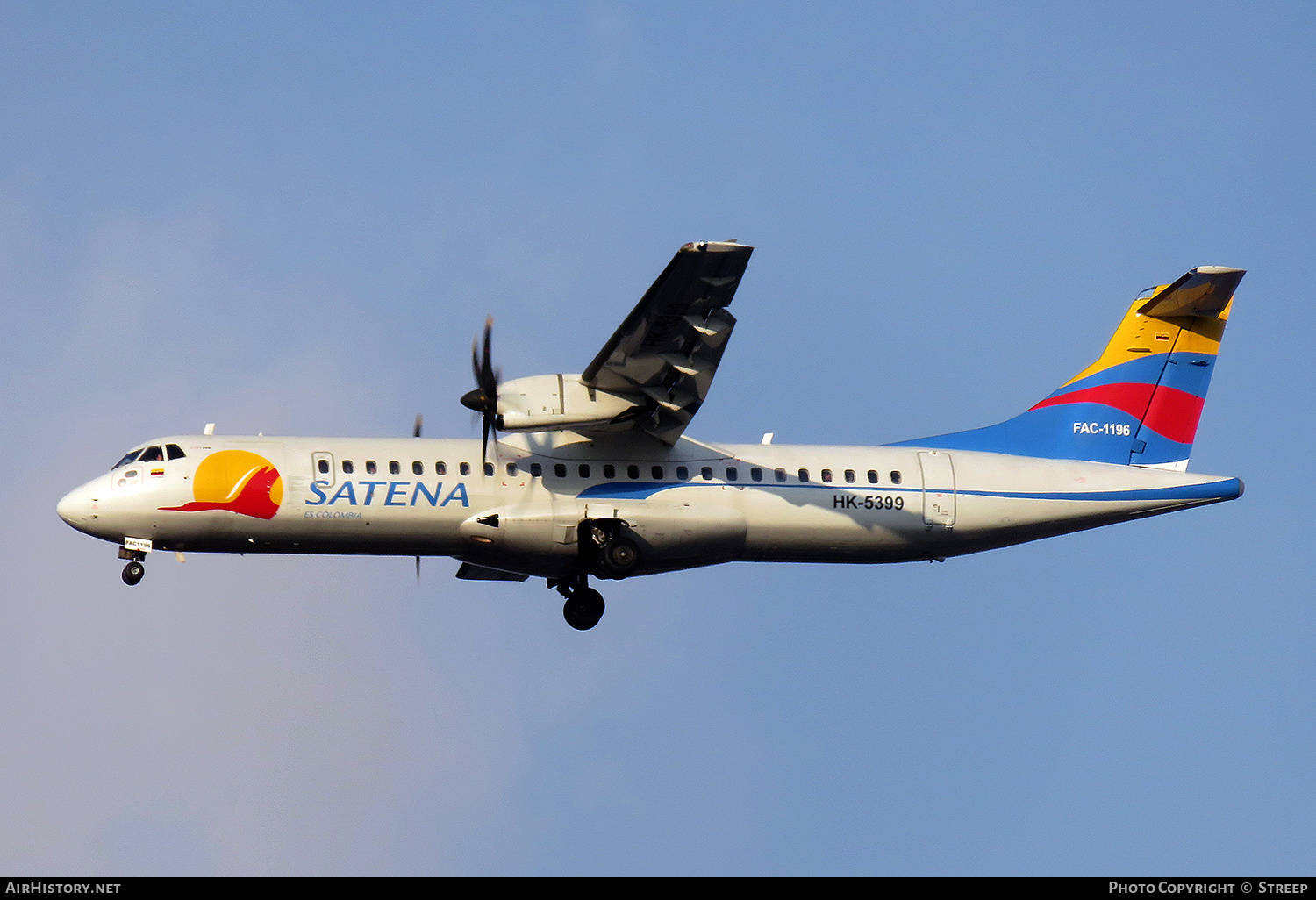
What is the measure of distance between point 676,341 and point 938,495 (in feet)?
18.5

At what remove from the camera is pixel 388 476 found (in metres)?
24.5

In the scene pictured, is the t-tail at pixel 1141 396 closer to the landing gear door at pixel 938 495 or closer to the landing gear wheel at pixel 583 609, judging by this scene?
the landing gear door at pixel 938 495

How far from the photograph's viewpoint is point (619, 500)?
25.1m

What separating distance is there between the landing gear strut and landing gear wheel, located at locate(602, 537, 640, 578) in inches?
73.4

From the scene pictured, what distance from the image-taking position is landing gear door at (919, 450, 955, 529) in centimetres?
2620

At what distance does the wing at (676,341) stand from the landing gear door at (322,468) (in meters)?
4.12

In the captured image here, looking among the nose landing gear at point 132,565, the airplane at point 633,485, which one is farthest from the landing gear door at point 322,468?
the nose landing gear at point 132,565

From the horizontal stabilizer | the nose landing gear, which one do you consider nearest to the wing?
the nose landing gear

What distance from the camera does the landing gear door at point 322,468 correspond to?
24359 millimetres
